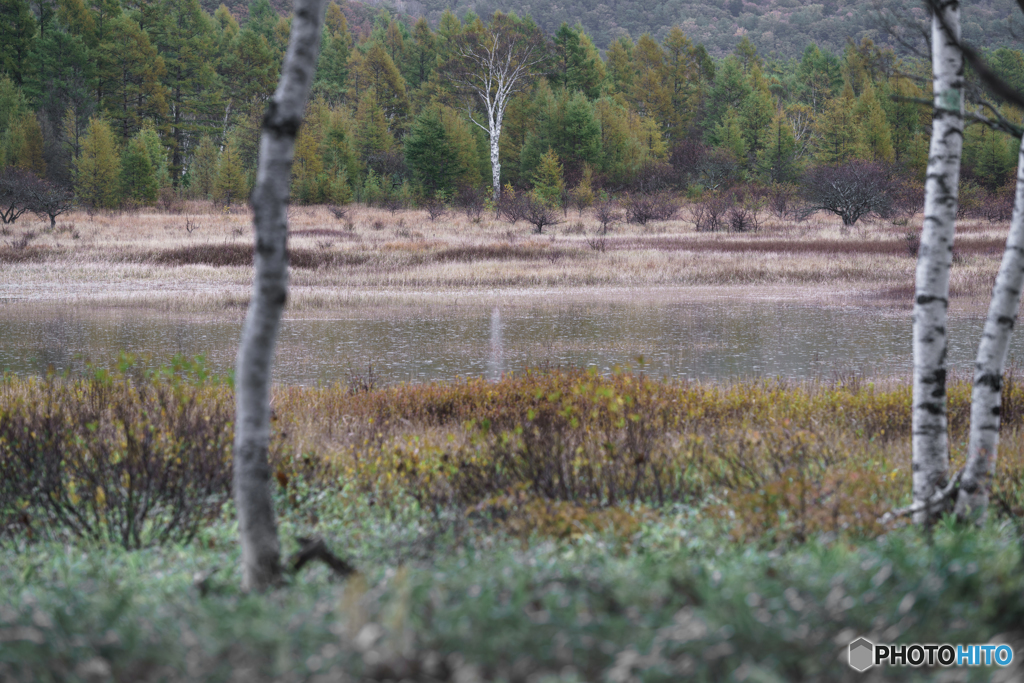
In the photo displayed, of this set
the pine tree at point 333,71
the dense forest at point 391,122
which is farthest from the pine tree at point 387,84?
the pine tree at point 333,71

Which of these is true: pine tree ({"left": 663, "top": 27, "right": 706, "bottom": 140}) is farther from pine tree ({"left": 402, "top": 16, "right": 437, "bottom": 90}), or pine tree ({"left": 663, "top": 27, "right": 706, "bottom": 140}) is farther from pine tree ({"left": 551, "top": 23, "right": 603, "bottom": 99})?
pine tree ({"left": 402, "top": 16, "right": 437, "bottom": 90})

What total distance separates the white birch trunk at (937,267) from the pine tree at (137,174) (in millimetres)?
57926

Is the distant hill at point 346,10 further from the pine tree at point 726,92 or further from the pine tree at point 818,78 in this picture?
the pine tree at point 726,92

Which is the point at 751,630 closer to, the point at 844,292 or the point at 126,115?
the point at 844,292

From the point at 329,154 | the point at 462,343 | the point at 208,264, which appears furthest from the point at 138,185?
the point at 462,343

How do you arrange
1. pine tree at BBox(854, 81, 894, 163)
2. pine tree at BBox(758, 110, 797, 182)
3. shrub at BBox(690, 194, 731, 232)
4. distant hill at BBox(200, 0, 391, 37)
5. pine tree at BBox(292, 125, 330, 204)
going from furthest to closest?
distant hill at BBox(200, 0, 391, 37) → pine tree at BBox(758, 110, 797, 182) → pine tree at BBox(854, 81, 894, 163) → pine tree at BBox(292, 125, 330, 204) → shrub at BBox(690, 194, 731, 232)

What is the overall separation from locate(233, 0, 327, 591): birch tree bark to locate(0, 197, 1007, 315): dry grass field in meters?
18.8

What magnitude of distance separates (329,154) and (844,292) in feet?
154

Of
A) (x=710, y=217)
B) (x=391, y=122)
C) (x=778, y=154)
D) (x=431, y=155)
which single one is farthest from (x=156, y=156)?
(x=778, y=154)

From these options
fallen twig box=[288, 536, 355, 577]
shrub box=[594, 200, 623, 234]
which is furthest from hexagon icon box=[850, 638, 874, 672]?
shrub box=[594, 200, 623, 234]

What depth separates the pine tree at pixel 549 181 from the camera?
185ft

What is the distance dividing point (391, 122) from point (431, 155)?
2207cm

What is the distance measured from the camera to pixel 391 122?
265ft

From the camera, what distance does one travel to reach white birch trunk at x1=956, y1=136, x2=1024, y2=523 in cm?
476
